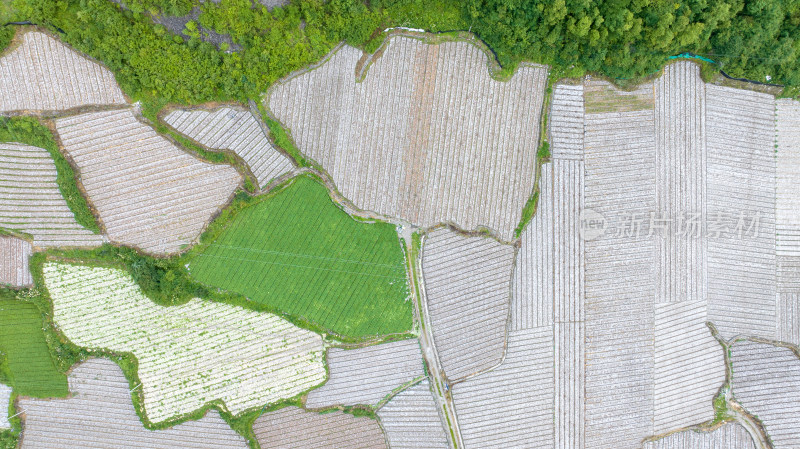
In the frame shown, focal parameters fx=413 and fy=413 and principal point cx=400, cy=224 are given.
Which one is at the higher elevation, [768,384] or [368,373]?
[768,384]

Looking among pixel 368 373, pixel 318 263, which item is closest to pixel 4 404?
pixel 318 263

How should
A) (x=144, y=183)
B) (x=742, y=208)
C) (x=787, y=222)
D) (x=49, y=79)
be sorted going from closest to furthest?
(x=49, y=79)
(x=144, y=183)
(x=742, y=208)
(x=787, y=222)

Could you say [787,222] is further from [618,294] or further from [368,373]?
[368,373]

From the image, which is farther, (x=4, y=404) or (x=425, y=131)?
(x=425, y=131)

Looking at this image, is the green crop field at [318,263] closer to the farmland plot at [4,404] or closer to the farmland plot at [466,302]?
the farmland plot at [466,302]

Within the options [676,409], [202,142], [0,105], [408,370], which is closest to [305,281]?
[408,370]

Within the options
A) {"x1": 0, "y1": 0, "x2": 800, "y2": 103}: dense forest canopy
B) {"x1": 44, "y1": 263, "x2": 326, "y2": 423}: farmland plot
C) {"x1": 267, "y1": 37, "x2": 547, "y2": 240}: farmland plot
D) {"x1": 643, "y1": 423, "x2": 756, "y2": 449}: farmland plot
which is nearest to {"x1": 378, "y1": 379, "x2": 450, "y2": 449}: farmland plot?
{"x1": 44, "y1": 263, "x2": 326, "y2": 423}: farmland plot

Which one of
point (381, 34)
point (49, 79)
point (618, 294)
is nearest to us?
point (49, 79)
